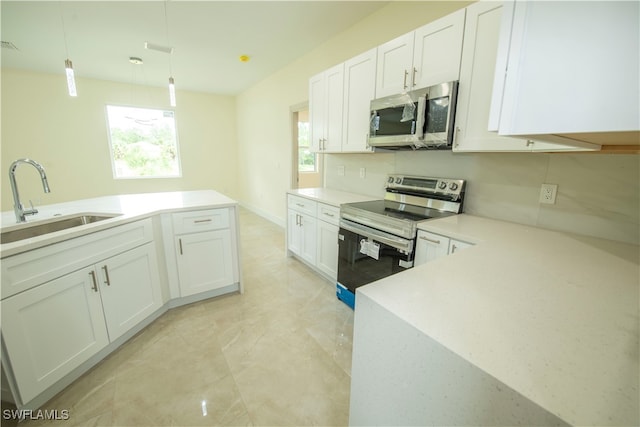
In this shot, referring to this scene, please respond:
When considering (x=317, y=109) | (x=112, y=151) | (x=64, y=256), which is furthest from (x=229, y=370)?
(x=112, y=151)

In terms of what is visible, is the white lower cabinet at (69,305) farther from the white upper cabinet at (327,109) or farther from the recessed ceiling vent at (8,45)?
the recessed ceiling vent at (8,45)

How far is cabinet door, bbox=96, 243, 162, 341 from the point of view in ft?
5.20

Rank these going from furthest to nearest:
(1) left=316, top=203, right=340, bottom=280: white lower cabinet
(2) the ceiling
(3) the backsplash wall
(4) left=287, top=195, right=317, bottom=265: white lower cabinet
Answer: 1. (4) left=287, top=195, right=317, bottom=265: white lower cabinet
2. (2) the ceiling
3. (1) left=316, top=203, right=340, bottom=280: white lower cabinet
4. (3) the backsplash wall

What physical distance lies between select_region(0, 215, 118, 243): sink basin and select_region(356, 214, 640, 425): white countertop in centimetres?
209

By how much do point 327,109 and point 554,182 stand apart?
2.06 metres

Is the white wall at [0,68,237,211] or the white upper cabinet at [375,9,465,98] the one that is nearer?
the white upper cabinet at [375,9,465,98]

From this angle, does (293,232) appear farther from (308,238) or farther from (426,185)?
(426,185)

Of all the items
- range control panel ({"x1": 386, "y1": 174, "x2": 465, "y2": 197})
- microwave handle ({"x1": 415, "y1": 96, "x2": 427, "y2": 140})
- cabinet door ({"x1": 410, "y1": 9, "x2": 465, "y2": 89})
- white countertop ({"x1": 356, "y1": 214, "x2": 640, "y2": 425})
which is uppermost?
cabinet door ({"x1": 410, "y1": 9, "x2": 465, "y2": 89})

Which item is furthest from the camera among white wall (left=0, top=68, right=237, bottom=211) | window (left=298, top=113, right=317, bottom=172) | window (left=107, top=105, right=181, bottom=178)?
window (left=298, top=113, right=317, bottom=172)

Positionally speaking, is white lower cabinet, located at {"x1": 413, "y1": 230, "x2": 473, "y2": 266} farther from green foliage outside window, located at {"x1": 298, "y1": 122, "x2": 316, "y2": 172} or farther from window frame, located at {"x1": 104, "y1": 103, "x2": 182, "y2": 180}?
window frame, located at {"x1": 104, "y1": 103, "x2": 182, "y2": 180}

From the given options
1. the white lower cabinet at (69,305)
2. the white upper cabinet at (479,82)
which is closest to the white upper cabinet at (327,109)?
the white upper cabinet at (479,82)

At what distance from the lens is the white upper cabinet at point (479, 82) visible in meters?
1.46

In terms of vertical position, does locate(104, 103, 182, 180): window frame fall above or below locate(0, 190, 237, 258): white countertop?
above

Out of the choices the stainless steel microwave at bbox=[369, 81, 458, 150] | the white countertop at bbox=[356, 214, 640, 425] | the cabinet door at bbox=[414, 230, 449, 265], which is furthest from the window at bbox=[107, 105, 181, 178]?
the white countertop at bbox=[356, 214, 640, 425]
